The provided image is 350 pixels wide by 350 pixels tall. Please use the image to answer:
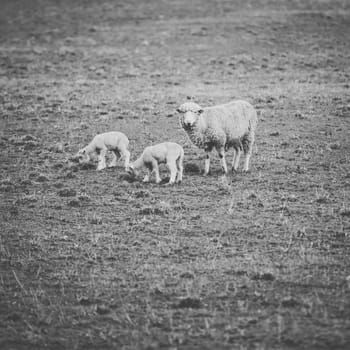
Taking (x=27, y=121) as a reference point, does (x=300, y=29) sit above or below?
above

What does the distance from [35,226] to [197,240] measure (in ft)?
11.9

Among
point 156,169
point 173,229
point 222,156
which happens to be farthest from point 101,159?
point 173,229

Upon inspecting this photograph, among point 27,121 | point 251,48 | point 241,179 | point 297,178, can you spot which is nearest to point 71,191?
point 241,179

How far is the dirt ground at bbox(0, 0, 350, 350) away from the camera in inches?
301

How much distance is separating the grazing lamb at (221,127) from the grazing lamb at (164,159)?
727mm

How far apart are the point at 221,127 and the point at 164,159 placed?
1.79m

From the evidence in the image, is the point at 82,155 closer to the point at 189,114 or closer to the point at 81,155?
the point at 81,155

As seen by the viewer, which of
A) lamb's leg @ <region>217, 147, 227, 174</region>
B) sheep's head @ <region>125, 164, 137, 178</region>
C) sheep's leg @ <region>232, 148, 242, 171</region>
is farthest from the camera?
sheep's leg @ <region>232, 148, 242, 171</region>

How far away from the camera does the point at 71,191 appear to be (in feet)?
45.1

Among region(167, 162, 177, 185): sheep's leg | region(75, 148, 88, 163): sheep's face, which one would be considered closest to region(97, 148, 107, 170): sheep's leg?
region(75, 148, 88, 163): sheep's face

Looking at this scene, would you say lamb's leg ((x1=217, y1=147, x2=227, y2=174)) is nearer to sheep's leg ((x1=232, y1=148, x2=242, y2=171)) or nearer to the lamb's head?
sheep's leg ((x1=232, y1=148, x2=242, y2=171))

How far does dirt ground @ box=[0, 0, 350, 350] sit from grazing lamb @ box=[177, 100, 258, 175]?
786 mm

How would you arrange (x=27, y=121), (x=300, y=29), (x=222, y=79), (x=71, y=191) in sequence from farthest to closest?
(x=300, y=29) → (x=222, y=79) → (x=27, y=121) → (x=71, y=191)

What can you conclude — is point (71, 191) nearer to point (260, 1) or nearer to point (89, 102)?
point (89, 102)
